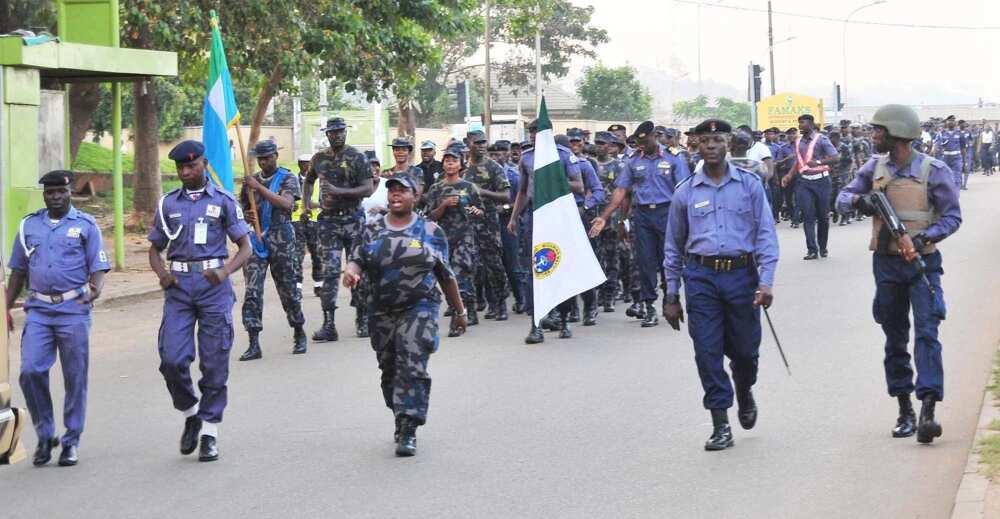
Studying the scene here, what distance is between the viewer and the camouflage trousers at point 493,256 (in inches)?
584

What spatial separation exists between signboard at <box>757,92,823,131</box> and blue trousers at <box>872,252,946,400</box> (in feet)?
113

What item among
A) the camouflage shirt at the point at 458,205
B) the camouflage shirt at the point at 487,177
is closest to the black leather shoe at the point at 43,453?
the camouflage shirt at the point at 458,205

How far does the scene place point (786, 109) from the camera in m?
42.8

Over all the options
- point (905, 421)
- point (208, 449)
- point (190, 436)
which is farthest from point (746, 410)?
point (190, 436)

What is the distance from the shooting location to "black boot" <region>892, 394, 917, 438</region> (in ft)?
27.1

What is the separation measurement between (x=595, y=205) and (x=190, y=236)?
6.88 meters

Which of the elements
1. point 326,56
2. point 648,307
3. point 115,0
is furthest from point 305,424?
point 326,56

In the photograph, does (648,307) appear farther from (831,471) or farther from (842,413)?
(831,471)

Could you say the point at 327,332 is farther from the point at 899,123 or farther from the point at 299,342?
the point at 899,123

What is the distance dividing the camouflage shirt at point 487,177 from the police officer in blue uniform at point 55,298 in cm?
632

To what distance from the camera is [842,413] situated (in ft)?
30.0

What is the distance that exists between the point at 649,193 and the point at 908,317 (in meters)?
5.46

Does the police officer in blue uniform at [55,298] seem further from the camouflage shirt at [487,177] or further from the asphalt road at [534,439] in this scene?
the camouflage shirt at [487,177]

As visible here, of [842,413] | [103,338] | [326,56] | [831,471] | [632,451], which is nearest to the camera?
[831,471]
